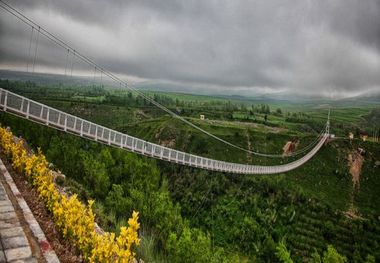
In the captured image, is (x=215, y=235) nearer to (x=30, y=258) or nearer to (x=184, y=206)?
(x=184, y=206)

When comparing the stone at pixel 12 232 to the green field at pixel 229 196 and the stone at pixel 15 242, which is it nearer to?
the stone at pixel 15 242

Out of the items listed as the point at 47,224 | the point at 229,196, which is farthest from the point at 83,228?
the point at 229,196

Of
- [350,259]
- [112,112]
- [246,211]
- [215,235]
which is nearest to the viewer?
[350,259]

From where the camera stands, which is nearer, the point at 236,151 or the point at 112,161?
the point at 112,161

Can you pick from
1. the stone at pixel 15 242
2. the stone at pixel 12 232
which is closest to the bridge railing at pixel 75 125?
the stone at pixel 12 232

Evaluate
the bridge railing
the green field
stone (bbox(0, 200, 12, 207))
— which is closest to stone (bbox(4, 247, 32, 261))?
stone (bbox(0, 200, 12, 207))

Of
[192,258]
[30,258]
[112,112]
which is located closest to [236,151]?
[192,258]

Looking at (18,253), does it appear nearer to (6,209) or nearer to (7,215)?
(7,215)

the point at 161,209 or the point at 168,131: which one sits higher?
the point at 168,131
